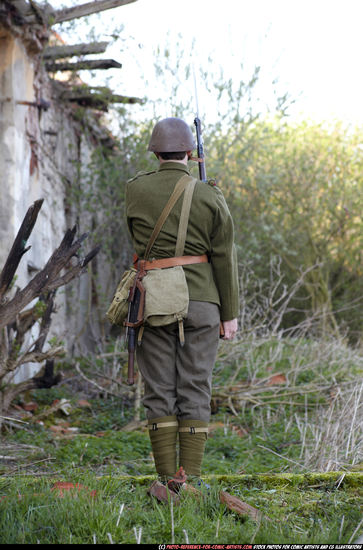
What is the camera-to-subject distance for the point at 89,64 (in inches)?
320

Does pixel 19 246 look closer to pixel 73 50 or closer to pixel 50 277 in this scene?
pixel 50 277

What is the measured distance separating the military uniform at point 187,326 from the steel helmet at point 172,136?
0.35ft

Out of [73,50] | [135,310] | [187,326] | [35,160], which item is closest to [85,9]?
[73,50]

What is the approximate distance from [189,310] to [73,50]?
17.8ft

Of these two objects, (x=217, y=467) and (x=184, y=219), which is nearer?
(x=184, y=219)

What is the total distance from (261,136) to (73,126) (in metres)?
3.01

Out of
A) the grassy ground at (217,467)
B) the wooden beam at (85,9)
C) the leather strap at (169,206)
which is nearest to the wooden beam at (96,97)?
the wooden beam at (85,9)

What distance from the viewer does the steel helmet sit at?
3.53 meters

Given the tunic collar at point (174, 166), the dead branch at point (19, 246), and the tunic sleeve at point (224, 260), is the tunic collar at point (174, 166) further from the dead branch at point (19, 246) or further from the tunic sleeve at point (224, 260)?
the dead branch at point (19, 246)

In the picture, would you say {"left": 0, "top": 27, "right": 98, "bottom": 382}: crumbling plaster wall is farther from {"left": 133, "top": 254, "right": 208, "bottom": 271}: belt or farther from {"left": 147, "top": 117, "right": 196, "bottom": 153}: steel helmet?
{"left": 147, "top": 117, "right": 196, "bottom": 153}: steel helmet

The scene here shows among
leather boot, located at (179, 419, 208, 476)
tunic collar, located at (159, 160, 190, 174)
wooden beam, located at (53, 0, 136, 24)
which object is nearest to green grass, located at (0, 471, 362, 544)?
leather boot, located at (179, 419, 208, 476)

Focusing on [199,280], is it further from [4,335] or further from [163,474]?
[4,335]

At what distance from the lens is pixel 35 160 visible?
26.0 ft

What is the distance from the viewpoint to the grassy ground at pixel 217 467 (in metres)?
2.50
